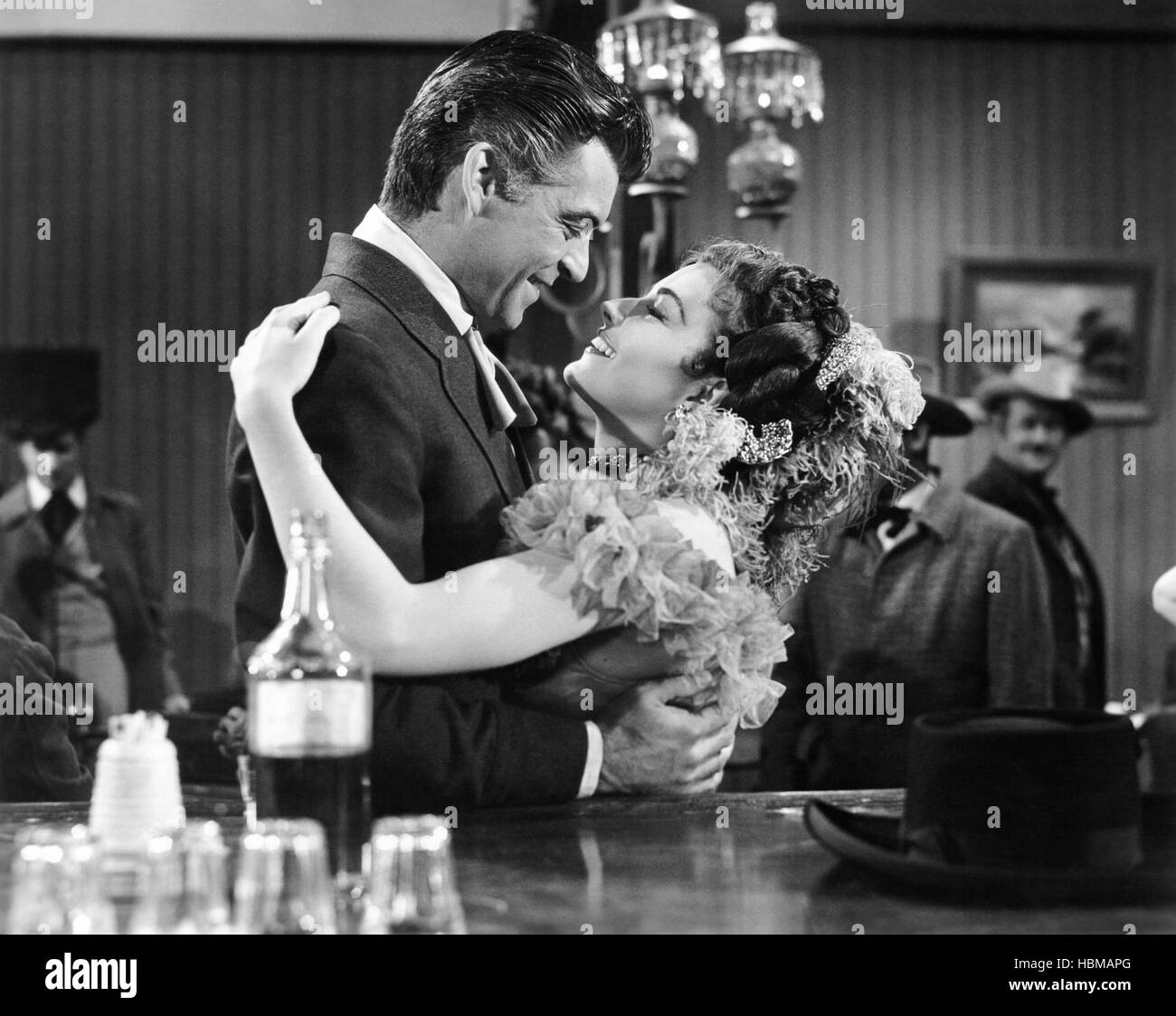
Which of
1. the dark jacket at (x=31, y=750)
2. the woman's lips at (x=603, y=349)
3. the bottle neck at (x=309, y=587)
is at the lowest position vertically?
the dark jacket at (x=31, y=750)

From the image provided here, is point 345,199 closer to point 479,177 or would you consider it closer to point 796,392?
point 479,177

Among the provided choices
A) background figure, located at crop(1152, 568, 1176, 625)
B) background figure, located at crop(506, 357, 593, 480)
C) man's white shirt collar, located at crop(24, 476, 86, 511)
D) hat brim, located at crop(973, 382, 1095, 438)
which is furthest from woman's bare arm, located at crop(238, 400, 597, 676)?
man's white shirt collar, located at crop(24, 476, 86, 511)

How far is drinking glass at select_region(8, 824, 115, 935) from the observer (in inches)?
48.1

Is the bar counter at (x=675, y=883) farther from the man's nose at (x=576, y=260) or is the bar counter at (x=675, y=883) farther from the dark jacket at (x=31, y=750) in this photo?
the dark jacket at (x=31, y=750)

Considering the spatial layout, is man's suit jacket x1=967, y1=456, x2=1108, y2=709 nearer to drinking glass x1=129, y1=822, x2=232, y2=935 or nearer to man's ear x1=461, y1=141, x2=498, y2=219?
man's ear x1=461, y1=141, x2=498, y2=219

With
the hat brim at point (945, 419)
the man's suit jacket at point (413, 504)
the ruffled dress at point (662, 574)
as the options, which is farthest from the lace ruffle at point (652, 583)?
the hat brim at point (945, 419)

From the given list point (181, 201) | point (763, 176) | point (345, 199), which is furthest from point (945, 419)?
point (181, 201)

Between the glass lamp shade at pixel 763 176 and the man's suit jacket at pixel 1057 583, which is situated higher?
the glass lamp shade at pixel 763 176

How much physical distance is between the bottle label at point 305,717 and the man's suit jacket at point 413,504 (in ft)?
0.95

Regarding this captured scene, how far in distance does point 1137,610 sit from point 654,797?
436cm

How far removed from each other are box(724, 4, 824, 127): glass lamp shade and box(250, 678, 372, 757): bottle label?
2.44m

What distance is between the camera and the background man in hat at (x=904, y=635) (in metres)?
3.46

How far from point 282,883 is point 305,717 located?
0.73 ft

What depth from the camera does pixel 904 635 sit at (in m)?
3.50
